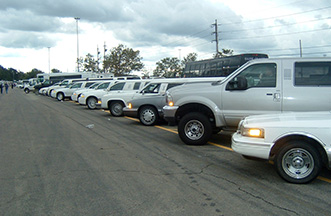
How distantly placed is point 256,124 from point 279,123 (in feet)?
1.22

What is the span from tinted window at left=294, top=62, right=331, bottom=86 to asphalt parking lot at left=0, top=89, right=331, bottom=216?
203 cm

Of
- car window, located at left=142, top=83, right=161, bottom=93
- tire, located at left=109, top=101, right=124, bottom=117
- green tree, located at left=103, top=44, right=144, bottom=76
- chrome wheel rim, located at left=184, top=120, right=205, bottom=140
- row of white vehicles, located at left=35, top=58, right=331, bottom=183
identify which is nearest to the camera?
row of white vehicles, located at left=35, top=58, right=331, bottom=183

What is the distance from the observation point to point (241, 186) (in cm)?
499

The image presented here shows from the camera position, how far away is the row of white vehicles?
499 centimetres

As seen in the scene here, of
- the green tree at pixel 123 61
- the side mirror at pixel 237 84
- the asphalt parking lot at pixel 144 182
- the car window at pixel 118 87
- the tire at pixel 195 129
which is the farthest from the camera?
the green tree at pixel 123 61

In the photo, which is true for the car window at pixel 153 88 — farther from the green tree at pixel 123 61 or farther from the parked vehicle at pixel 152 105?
the green tree at pixel 123 61

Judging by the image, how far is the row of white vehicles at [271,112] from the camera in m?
4.99

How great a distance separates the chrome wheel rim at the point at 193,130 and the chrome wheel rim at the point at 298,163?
10.2 feet

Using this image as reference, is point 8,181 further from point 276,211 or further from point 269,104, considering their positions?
point 269,104

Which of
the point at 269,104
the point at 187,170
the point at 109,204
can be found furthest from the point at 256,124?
the point at 109,204

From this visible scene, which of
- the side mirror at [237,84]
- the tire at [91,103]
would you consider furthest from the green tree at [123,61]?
the side mirror at [237,84]

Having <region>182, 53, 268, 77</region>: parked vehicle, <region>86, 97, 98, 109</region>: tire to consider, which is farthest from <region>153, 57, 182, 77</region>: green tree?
<region>86, 97, 98, 109</region>: tire

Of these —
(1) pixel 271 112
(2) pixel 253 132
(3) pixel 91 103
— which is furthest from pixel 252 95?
(3) pixel 91 103

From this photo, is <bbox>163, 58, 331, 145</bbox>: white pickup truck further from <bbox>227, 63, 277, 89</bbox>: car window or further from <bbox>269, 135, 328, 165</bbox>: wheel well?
<bbox>269, 135, 328, 165</bbox>: wheel well
